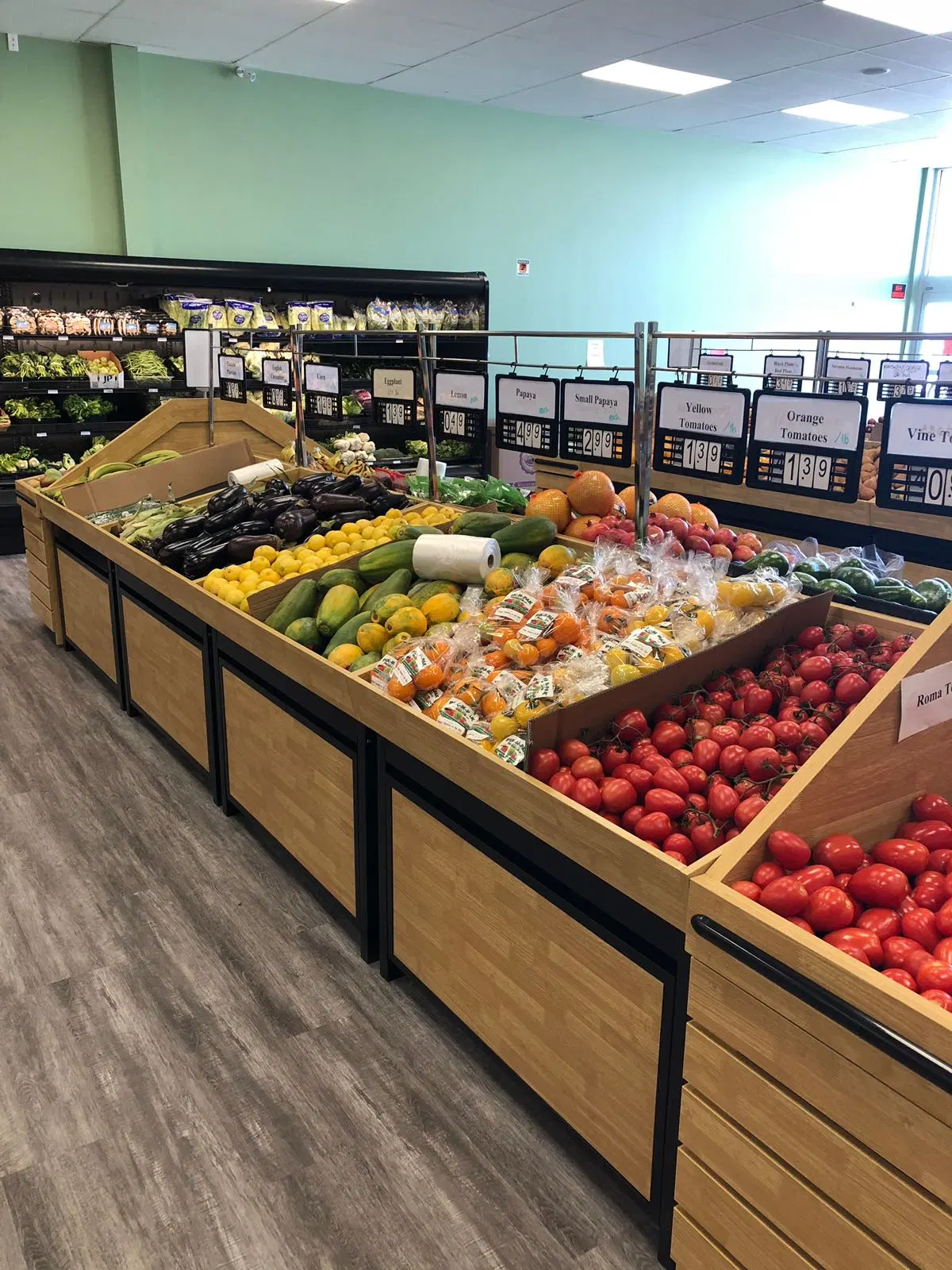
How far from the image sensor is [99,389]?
764cm

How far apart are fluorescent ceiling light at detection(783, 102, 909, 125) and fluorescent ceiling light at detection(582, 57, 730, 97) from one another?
1428 mm

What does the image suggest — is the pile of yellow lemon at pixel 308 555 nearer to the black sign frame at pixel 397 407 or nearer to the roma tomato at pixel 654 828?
the black sign frame at pixel 397 407

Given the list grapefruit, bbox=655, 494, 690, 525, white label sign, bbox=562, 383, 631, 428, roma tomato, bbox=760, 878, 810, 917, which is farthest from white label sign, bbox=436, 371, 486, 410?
roma tomato, bbox=760, 878, 810, 917

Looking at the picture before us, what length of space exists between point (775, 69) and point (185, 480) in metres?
6.30

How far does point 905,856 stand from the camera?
1836 millimetres

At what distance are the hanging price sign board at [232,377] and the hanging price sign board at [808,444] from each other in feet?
11.2

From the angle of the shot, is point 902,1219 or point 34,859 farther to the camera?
point 34,859

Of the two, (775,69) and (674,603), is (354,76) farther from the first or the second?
(674,603)

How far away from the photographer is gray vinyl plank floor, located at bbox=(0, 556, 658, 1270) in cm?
201

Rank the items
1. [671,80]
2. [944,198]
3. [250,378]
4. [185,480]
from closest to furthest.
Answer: [185,480] → [250,378] → [671,80] → [944,198]

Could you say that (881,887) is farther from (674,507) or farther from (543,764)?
(674,507)

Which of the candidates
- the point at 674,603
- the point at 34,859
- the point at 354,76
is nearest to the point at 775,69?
the point at 354,76

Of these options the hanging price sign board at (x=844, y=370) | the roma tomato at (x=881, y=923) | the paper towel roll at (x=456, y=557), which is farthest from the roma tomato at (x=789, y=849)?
the hanging price sign board at (x=844, y=370)

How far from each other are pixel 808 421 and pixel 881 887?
1576mm
